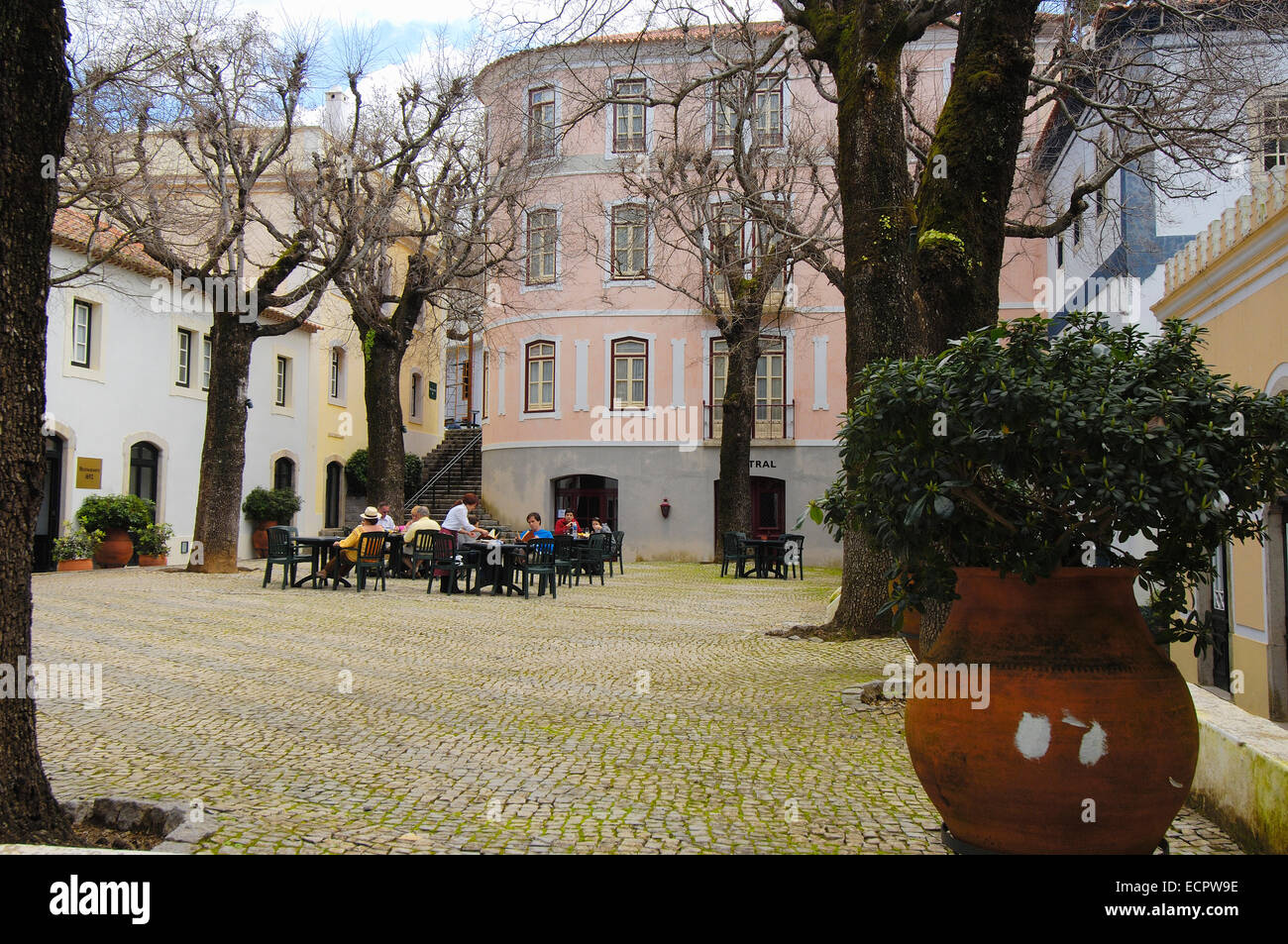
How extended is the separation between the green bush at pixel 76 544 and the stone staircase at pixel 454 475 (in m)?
11.2

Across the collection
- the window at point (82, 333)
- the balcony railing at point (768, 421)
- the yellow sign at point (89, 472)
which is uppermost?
the window at point (82, 333)

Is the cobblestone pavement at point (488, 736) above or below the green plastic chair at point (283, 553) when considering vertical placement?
below

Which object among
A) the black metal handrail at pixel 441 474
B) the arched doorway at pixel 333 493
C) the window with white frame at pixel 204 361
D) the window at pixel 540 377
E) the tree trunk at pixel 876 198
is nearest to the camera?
the tree trunk at pixel 876 198

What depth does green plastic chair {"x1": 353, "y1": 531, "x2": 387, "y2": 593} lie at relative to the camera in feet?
52.5

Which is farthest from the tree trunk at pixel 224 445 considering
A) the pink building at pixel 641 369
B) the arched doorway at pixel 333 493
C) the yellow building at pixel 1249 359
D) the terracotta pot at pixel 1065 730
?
the terracotta pot at pixel 1065 730

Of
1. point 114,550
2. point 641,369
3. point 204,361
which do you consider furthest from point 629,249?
point 114,550

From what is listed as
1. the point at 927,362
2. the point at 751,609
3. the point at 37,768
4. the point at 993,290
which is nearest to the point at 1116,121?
the point at 993,290

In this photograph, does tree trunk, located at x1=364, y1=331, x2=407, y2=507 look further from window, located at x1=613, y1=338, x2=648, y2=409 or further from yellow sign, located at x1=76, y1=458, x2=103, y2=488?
window, located at x1=613, y1=338, x2=648, y2=409

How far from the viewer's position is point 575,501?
3012cm

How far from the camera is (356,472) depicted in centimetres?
3319

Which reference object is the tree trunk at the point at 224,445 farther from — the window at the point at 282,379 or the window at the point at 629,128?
the window at the point at 629,128

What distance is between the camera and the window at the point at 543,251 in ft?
95.9

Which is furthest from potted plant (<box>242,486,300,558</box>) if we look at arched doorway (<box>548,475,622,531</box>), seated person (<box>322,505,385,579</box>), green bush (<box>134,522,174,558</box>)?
seated person (<box>322,505,385,579</box>)

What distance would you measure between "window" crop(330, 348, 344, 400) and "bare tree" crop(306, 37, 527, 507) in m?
10.3
